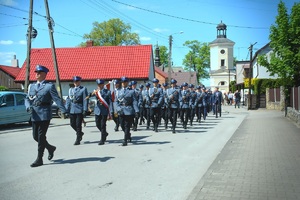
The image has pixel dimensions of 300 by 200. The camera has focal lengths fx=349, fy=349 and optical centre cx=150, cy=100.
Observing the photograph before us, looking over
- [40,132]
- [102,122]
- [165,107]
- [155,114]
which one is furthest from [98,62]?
[40,132]

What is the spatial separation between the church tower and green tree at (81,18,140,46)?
3391 cm

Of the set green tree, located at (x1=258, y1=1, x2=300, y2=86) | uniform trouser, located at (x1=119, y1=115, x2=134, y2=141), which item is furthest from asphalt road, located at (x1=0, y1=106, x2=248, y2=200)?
green tree, located at (x1=258, y1=1, x2=300, y2=86)

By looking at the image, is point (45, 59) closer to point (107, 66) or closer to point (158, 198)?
point (107, 66)

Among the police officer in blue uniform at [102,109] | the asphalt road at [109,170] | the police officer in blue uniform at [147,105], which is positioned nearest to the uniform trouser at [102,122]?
the police officer in blue uniform at [102,109]

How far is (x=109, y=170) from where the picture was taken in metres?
6.48

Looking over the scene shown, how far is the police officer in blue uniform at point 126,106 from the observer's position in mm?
9591

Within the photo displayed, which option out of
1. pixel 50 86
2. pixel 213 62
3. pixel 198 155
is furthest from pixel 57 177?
pixel 213 62

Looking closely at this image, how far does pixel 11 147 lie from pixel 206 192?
6.74m

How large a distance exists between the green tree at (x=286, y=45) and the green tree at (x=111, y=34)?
4380 cm

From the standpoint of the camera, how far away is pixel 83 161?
7.34 meters

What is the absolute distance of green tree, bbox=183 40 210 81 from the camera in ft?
290

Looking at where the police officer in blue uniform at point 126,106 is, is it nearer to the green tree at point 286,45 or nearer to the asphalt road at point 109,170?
the asphalt road at point 109,170

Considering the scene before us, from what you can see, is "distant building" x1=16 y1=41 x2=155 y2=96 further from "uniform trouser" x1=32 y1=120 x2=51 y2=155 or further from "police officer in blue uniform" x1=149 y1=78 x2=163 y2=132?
"uniform trouser" x1=32 y1=120 x2=51 y2=155

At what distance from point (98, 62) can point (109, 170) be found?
30787 millimetres
